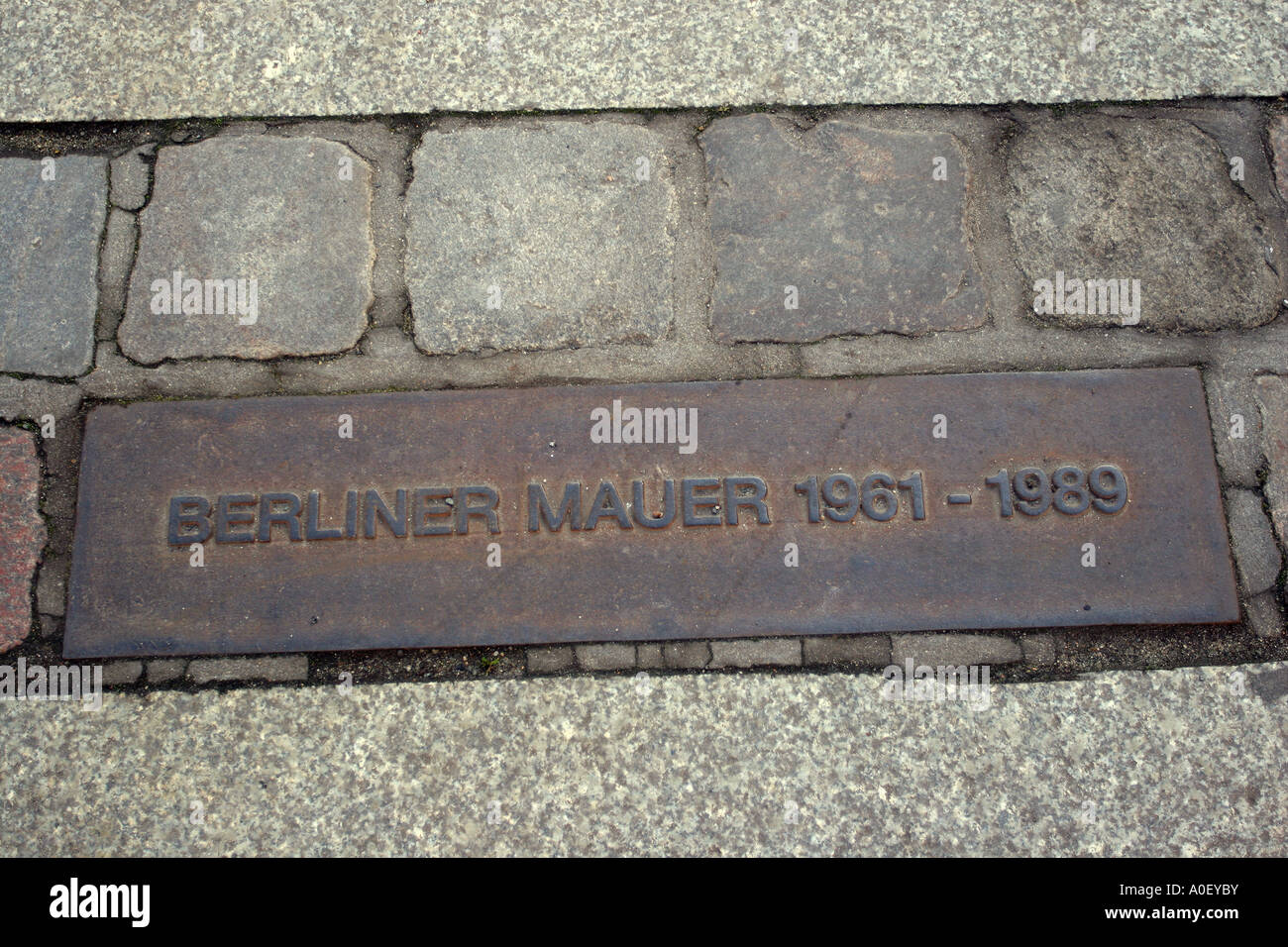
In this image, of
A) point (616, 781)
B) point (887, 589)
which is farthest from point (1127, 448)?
point (616, 781)

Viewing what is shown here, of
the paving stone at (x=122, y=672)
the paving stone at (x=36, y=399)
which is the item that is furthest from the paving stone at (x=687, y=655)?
the paving stone at (x=36, y=399)

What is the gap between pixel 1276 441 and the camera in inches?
64.6

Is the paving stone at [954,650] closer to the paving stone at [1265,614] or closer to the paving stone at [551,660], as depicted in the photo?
the paving stone at [1265,614]

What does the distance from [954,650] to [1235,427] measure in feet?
2.61

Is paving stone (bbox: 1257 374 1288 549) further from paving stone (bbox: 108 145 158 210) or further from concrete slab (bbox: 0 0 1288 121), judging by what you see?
paving stone (bbox: 108 145 158 210)

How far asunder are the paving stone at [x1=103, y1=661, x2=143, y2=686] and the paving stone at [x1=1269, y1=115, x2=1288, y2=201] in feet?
8.93

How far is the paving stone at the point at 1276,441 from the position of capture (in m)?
1.61

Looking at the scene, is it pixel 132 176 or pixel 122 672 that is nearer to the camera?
pixel 122 672

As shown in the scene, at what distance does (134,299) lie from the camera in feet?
5.58

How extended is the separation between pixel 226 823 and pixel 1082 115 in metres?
2.42

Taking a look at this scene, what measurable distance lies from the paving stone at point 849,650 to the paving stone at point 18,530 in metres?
1.62

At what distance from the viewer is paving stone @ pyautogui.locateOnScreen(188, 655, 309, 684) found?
1561mm
